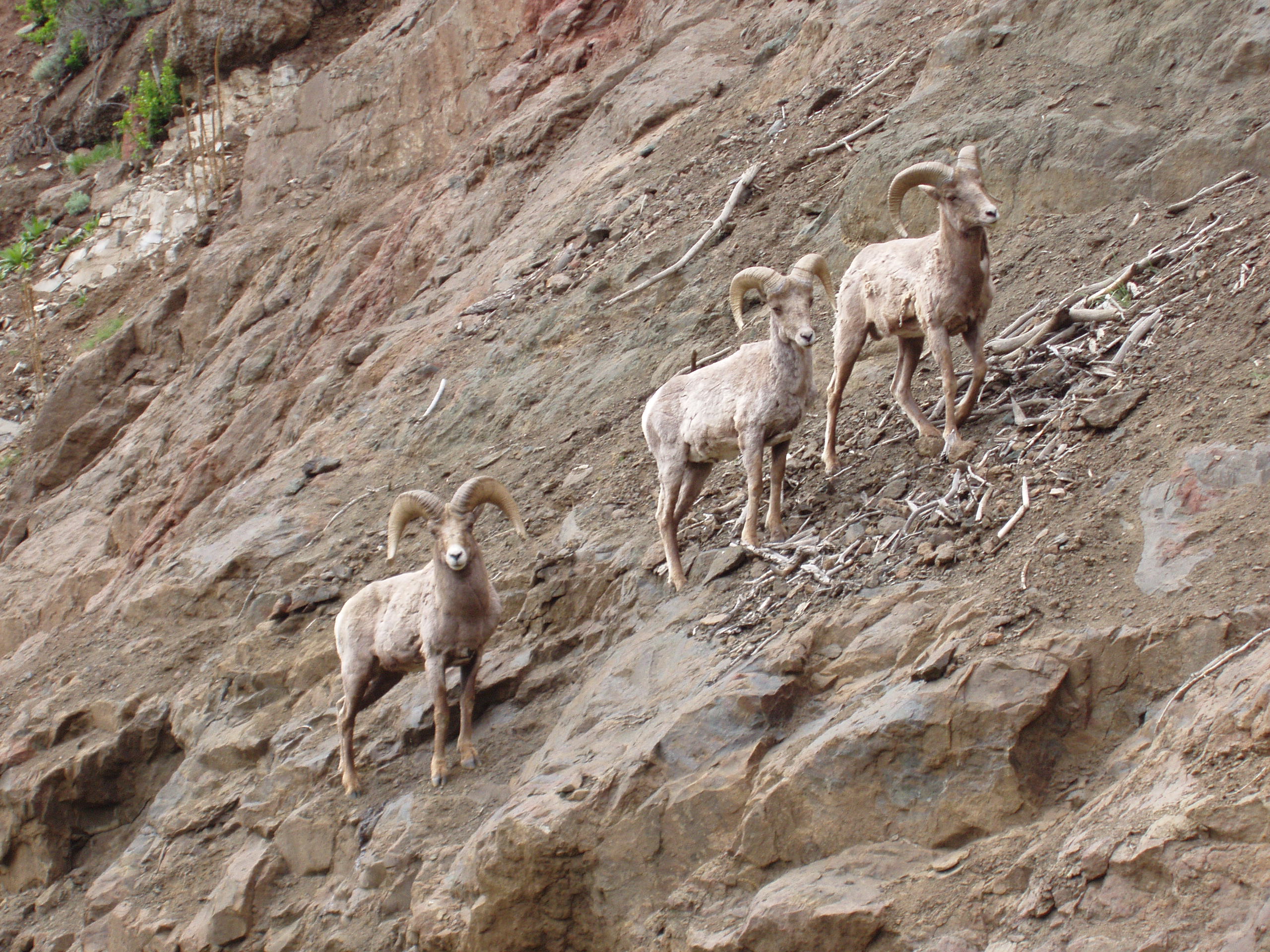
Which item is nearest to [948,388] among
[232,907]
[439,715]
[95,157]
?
[439,715]

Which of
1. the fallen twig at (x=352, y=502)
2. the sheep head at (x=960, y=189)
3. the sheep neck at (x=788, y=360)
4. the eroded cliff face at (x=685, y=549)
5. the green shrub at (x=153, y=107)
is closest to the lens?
the eroded cliff face at (x=685, y=549)

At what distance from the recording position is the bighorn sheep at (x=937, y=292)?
7387 mm

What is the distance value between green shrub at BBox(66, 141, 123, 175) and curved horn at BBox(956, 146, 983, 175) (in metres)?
26.7

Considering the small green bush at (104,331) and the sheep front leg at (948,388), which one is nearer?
the sheep front leg at (948,388)

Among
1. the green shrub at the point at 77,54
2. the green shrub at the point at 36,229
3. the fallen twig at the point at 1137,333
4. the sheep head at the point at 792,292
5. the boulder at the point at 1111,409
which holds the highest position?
the green shrub at the point at 77,54

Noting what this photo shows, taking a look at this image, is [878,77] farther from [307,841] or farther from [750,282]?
[307,841]

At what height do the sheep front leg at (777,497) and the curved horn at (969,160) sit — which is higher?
the curved horn at (969,160)

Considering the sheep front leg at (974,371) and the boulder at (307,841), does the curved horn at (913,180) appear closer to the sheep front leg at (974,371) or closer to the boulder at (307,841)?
the sheep front leg at (974,371)

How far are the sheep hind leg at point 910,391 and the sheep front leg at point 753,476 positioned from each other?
3.62ft

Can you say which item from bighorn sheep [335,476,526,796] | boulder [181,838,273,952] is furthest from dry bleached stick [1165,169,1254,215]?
boulder [181,838,273,952]

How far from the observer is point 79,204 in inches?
1073

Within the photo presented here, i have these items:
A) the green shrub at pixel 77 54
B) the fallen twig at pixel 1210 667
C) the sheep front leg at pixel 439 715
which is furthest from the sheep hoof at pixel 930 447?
the green shrub at pixel 77 54

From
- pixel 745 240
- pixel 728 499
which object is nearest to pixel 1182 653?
pixel 728 499

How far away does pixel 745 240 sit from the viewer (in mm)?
12805
